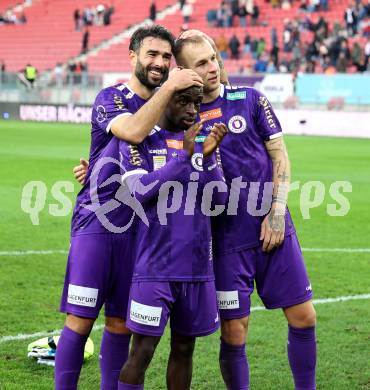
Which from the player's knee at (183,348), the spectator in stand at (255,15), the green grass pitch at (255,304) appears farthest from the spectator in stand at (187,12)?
the player's knee at (183,348)

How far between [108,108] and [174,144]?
0.45 m

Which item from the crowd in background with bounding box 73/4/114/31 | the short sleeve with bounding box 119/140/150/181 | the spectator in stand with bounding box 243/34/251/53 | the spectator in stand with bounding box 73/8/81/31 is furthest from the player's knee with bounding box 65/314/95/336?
the spectator in stand with bounding box 73/8/81/31

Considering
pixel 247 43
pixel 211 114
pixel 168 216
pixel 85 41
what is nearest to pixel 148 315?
pixel 168 216

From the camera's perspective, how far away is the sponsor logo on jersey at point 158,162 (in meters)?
4.00

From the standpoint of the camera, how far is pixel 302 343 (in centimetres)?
460

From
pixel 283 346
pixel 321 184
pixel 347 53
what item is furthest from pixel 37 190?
pixel 347 53

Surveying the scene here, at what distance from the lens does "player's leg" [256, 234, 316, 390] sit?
4570 mm

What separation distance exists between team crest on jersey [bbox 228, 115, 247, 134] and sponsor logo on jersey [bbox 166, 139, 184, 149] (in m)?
0.53

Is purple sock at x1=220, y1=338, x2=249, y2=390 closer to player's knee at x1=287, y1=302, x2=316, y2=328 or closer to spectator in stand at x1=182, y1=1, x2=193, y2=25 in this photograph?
player's knee at x1=287, y1=302, x2=316, y2=328

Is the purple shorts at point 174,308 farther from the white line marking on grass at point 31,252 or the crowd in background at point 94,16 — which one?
the crowd in background at point 94,16

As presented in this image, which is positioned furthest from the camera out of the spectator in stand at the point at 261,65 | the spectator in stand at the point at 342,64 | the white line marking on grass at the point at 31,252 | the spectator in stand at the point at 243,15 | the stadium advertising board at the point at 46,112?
the spectator in stand at the point at 243,15

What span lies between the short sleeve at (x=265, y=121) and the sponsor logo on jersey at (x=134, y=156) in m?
0.81

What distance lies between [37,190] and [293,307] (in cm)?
946

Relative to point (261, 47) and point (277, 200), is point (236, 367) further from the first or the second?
point (261, 47)
